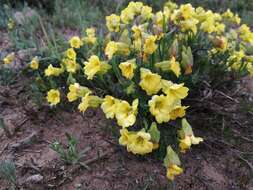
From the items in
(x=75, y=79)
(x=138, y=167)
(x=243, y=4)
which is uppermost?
(x=75, y=79)

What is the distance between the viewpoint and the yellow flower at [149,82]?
205cm

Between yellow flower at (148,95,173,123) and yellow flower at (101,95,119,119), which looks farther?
yellow flower at (101,95,119,119)

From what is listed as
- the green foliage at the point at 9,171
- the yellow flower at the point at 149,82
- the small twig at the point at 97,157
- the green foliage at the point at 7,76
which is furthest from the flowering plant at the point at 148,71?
the green foliage at the point at 9,171

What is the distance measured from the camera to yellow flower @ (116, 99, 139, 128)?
1962mm

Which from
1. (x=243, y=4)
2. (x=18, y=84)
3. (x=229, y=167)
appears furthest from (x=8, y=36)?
(x=243, y=4)

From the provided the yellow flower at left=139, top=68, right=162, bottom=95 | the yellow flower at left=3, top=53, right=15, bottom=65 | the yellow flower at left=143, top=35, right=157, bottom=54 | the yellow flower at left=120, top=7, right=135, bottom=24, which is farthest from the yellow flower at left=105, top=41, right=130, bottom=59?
the yellow flower at left=3, top=53, right=15, bottom=65

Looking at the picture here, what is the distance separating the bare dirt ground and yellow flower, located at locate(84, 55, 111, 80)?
322 millimetres

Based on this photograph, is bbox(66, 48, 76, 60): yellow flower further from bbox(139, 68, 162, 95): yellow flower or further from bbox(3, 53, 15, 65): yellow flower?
bbox(139, 68, 162, 95): yellow flower

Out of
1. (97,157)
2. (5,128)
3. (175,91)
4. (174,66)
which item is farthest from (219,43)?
(5,128)

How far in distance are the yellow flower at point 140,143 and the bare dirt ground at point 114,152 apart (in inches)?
9.3

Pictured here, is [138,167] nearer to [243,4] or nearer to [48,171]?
[48,171]

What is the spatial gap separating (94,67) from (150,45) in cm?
34

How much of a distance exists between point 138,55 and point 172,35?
31 centimetres

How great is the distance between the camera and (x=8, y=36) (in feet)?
12.4
